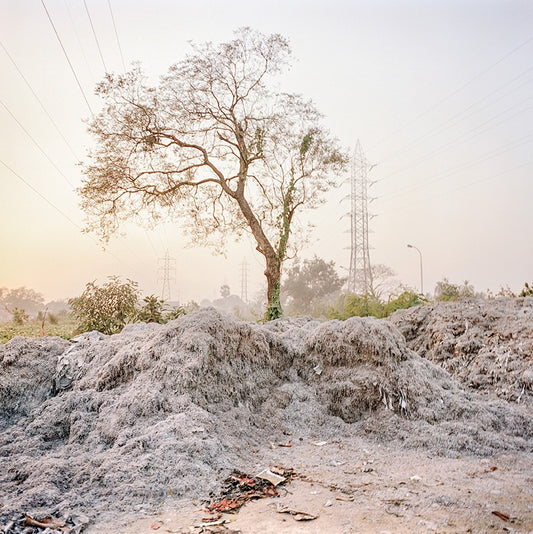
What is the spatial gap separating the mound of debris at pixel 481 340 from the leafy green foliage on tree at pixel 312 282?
27024mm

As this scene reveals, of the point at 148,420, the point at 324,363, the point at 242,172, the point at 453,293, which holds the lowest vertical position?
the point at 148,420

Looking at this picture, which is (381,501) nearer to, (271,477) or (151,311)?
(271,477)

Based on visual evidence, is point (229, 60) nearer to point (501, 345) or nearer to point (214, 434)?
point (501, 345)

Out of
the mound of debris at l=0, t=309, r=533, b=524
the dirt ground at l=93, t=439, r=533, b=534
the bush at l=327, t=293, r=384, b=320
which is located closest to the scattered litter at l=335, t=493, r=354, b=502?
the dirt ground at l=93, t=439, r=533, b=534

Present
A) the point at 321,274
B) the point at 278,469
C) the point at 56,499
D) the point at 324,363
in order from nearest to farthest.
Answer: the point at 56,499, the point at 278,469, the point at 324,363, the point at 321,274

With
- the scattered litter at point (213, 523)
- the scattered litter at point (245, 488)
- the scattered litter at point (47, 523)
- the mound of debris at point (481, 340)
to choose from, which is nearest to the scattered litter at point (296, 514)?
the scattered litter at point (245, 488)

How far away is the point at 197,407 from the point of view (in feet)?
14.4

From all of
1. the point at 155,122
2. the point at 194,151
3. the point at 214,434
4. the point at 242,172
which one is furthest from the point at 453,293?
the point at 214,434

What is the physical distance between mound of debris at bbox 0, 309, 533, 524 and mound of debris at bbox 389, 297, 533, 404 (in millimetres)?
1169

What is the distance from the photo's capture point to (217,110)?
12531 millimetres

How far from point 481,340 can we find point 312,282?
29.0m

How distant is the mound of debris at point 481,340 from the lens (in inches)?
255

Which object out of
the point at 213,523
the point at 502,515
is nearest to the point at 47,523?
the point at 213,523

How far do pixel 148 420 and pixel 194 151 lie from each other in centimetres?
986
